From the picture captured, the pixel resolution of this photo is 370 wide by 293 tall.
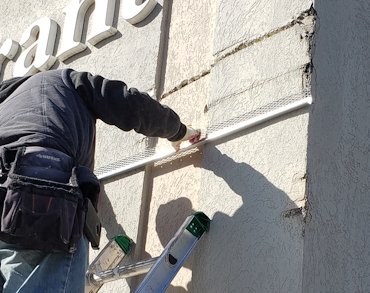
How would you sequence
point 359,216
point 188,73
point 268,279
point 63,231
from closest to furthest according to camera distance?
1. point 63,231
2. point 268,279
3. point 359,216
4. point 188,73

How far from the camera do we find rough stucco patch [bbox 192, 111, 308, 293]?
350 centimetres

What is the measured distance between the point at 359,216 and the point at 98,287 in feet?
4.09

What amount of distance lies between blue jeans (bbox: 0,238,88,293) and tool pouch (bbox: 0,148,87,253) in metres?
0.05

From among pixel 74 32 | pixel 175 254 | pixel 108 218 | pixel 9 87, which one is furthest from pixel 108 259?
pixel 74 32

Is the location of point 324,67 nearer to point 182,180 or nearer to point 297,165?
point 297,165

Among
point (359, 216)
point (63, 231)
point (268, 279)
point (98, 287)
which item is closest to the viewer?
point (63, 231)

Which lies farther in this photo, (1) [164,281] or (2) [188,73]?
(2) [188,73]

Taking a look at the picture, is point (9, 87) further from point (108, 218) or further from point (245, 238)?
point (245, 238)

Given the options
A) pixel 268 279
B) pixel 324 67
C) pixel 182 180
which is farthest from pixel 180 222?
pixel 324 67

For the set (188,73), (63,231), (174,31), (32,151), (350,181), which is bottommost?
(63,231)

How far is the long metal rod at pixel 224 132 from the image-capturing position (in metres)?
3.76

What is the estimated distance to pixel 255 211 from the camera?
12.1 ft

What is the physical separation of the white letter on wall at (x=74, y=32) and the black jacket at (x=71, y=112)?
1.47 m

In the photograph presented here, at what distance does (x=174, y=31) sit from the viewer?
4.84 meters
